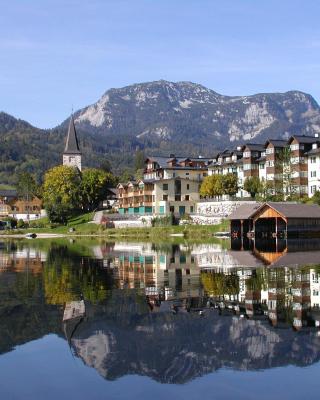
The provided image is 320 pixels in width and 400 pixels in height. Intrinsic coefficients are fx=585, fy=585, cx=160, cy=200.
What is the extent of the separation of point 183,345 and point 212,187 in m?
87.5

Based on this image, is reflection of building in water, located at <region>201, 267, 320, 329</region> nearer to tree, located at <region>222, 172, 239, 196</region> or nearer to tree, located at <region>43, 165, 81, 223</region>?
tree, located at <region>222, 172, 239, 196</region>

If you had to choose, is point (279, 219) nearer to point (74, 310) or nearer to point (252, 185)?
point (252, 185)

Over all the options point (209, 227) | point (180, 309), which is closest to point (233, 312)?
point (180, 309)

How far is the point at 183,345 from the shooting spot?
16.4 metres

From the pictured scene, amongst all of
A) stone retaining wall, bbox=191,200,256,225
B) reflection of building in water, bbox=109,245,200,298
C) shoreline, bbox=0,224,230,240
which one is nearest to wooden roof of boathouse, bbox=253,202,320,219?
shoreline, bbox=0,224,230,240

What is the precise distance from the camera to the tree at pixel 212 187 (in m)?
103

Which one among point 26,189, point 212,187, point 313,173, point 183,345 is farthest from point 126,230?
point 183,345

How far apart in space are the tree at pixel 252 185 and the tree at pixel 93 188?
39.4 metres

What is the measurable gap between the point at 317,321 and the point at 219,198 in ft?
260

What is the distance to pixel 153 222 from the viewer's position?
101500mm

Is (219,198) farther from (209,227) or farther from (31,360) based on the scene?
(31,360)

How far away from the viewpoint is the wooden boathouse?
69.5 meters

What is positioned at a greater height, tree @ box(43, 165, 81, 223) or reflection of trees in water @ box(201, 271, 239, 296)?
tree @ box(43, 165, 81, 223)

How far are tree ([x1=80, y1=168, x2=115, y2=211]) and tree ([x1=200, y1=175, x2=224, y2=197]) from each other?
30.9m
